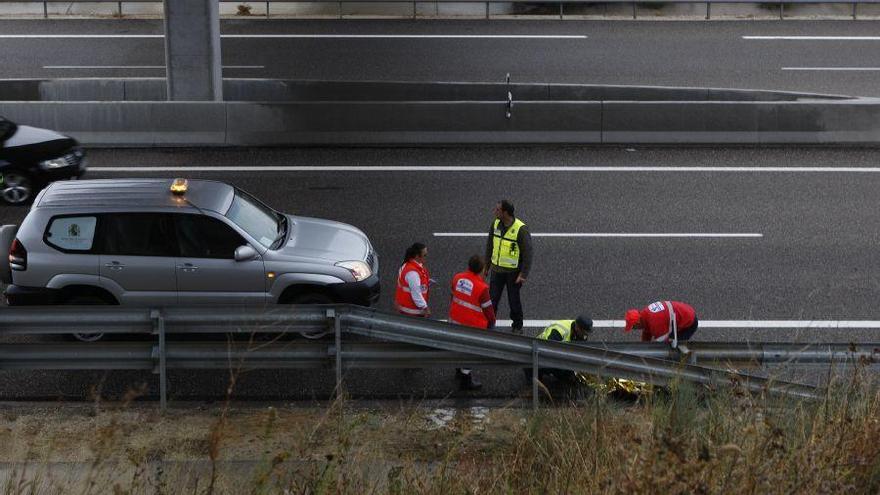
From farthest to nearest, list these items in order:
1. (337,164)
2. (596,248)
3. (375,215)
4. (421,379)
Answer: (337,164) → (375,215) → (596,248) → (421,379)

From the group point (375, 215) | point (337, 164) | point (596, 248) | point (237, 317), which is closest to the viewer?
point (237, 317)

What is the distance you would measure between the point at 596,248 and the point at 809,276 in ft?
8.82

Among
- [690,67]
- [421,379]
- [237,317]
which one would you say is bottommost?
[421,379]

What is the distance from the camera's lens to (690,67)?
25.3 meters

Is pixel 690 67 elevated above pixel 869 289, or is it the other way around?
pixel 690 67

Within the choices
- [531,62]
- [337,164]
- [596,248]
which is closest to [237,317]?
[596,248]

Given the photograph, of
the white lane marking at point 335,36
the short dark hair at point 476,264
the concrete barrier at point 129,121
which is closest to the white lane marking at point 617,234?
the short dark hair at point 476,264

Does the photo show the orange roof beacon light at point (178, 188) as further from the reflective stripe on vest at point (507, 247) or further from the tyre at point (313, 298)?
the reflective stripe on vest at point (507, 247)

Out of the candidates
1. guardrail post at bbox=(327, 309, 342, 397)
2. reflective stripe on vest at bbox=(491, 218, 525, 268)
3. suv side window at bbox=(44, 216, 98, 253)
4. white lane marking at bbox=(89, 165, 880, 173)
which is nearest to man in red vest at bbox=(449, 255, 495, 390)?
reflective stripe on vest at bbox=(491, 218, 525, 268)

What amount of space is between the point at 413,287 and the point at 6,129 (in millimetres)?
8742

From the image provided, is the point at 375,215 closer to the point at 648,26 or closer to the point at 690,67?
the point at 690,67

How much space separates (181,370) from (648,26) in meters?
20.1

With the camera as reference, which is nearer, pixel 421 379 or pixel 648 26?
pixel 421 379

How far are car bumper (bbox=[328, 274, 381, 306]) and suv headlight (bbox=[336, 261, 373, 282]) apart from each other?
0.06m
